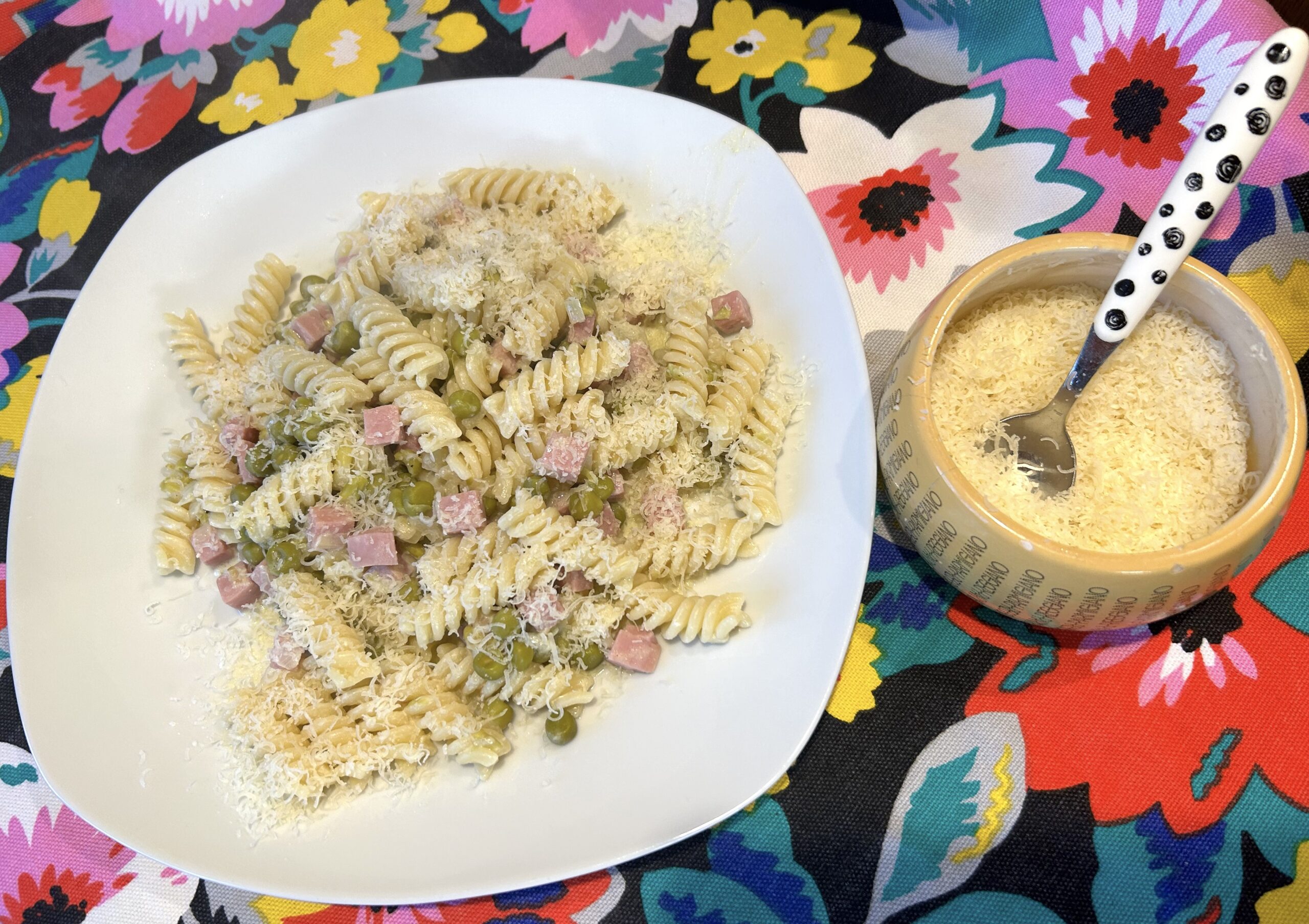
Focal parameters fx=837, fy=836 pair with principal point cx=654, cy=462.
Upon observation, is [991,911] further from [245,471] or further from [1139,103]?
[1139,103]

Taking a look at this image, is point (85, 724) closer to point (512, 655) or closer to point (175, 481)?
point (175, 481)

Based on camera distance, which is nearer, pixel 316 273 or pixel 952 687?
Result: pixel 952 687

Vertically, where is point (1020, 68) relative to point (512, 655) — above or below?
above

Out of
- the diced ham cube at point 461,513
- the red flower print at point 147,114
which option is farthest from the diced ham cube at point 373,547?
the red flower print at point 147,114

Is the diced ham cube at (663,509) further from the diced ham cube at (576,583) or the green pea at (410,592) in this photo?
the green pea at (410,592)

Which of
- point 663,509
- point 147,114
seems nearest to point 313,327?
point 663,509

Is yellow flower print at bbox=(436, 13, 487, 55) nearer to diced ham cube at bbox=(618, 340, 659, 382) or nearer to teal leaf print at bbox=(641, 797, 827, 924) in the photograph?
diced ham cube at bbox=(618, 340, 659, 382)

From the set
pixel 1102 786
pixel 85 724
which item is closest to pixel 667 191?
pixel 1102 786

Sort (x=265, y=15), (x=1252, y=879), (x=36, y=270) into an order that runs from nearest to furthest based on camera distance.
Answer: (x=1252, y=879)
(x=36, y=270)
(x=265, y=15)
